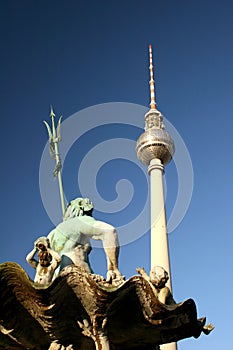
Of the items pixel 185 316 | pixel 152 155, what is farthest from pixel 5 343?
pixel 152 155

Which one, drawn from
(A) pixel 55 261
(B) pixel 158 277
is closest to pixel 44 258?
(A) pixel 55 261

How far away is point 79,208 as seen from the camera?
9492 mm

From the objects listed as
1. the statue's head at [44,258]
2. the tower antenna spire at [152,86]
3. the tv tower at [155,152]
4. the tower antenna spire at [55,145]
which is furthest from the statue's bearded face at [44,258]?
the tower antenna spire at [152,86]

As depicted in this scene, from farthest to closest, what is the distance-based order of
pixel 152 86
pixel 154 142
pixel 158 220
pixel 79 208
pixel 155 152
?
pixel 152 86
pixel 154 142
pixel 155 152
pixel 158 220
pixel 79 208

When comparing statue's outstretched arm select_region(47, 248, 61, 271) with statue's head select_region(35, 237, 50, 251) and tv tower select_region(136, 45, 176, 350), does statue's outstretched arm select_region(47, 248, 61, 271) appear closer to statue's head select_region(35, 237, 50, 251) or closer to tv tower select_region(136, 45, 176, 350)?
statue's head select_region(35, 237, 50, 251)

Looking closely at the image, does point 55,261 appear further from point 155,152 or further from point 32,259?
point 155,152

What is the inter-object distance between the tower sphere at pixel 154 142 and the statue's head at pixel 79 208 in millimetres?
46686

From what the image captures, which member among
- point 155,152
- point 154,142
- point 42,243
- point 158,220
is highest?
point 154,142

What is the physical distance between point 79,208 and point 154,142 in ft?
155

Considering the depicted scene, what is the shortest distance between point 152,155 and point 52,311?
49277 mm

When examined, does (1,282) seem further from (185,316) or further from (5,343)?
(185,316)

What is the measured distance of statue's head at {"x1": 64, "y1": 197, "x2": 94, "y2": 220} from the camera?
31.1ft

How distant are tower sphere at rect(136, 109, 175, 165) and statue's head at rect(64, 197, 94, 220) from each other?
46686 millimetres

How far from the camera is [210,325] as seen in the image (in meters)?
8.62
